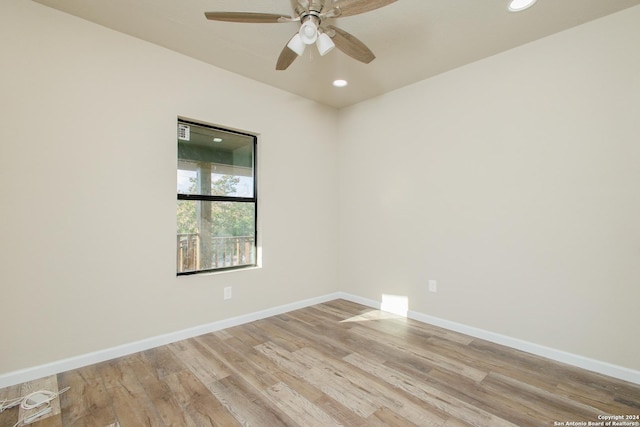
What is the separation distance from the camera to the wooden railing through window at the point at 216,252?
114 inches

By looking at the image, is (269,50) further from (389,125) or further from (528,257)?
(528,257)

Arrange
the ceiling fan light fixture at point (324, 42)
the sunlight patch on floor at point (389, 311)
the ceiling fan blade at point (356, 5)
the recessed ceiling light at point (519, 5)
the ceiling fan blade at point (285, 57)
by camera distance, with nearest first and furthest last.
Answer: the ceiling fan blade at point (356, 5), the ceiling fan light fixture at point (324, 42), the recessed ceiling light at point (519, 5), the ceiling fan blade at point (285, 57), the sunlight patch on floor at point (389, 311)

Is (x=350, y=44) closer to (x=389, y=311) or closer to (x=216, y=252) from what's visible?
(x=216, y=252)

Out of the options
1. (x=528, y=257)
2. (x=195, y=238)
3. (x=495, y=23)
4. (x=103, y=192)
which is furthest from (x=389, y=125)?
(x=103, y=192)

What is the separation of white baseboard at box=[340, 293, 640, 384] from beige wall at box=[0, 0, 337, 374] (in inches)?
78.7

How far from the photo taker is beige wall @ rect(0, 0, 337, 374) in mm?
2086

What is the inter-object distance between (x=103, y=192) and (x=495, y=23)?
3.33 m

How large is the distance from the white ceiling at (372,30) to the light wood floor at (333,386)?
8.60 feet

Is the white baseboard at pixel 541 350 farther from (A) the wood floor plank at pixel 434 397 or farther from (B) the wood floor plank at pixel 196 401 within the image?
(B) the wood floor plank at pixel 196 401

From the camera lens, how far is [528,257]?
258 centimetres

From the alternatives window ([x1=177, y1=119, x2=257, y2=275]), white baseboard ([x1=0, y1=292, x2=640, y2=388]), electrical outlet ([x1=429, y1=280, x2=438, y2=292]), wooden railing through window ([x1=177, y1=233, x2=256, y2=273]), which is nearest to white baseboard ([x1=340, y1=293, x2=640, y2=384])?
white baseboard ([x1=0, y1=292, x2=640, y2=388])

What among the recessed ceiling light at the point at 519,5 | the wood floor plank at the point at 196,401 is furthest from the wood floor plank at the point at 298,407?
the recessed ceiling light at the point at 519,5

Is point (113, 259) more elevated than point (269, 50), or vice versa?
point (269, 50)

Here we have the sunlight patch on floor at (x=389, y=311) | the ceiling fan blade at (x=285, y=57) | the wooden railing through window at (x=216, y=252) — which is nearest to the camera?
the ceiling fan blade at (x=285, y=57)
